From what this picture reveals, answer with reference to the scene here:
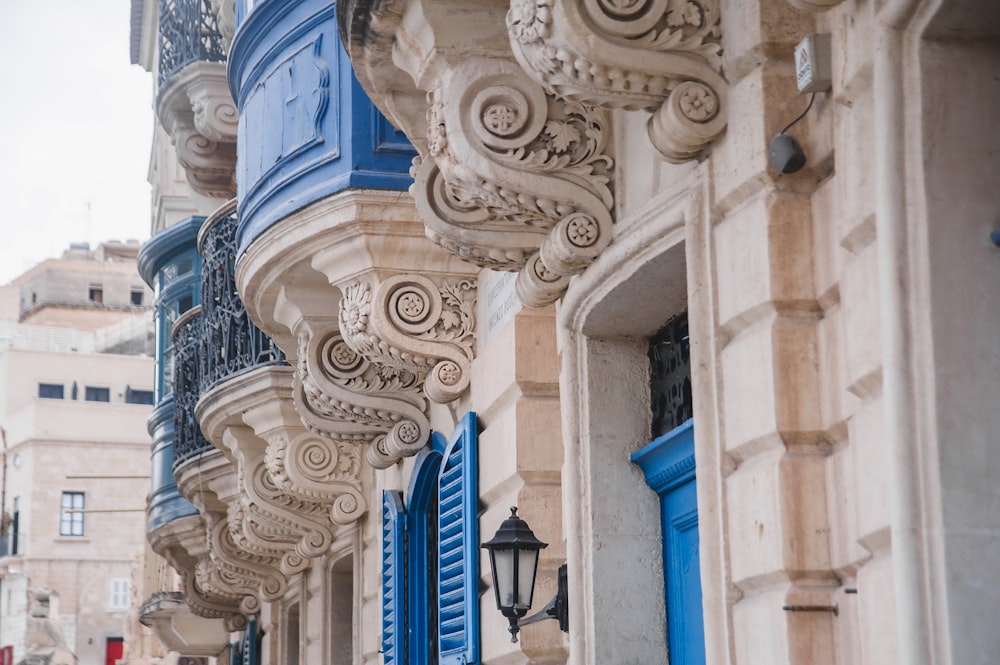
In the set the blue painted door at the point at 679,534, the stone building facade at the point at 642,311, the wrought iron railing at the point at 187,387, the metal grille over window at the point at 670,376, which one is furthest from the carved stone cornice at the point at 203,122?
the blue painted door at the point at 679,534

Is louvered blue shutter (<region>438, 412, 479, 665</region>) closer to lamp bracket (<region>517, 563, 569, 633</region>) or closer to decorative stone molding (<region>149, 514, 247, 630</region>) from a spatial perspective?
lamp bracket (<region>517, 563, 569, 633</region>)

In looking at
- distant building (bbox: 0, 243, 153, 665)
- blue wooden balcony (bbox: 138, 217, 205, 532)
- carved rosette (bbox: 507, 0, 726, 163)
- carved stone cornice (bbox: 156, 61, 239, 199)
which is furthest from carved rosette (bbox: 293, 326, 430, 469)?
distant building (bbox: 0, 243, 153, 665)

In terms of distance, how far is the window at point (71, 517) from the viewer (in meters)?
61.3

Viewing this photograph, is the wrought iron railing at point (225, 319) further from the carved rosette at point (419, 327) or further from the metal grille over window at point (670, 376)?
the metal grille over window at point (670, 376)

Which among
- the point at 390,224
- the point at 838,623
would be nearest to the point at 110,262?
the point at 390,224

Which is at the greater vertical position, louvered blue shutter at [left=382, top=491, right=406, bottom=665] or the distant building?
the distant building

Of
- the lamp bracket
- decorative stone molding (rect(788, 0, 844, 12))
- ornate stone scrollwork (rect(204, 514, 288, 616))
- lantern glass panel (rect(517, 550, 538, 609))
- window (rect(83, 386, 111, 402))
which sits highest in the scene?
window (rect(83, 386, 111, 402))

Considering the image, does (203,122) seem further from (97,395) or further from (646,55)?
(97,395)

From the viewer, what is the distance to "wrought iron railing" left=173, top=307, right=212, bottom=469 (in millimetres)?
16734

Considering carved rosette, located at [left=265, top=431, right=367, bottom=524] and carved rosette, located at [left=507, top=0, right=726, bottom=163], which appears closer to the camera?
carved rosette, located at [left=507, top=0, right=726, bottom=163]

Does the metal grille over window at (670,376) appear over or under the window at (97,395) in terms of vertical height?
under

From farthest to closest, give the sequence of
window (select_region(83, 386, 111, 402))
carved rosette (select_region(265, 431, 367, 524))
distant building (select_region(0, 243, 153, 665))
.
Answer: window (select_region(83, 386, 111, 402)) < distant building (select_region(0, 243, 153, 665)) < carved rosette (select_region(265, 431, 367, 524))

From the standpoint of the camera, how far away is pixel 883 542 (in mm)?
4695

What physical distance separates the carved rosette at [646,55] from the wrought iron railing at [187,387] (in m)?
10.7
